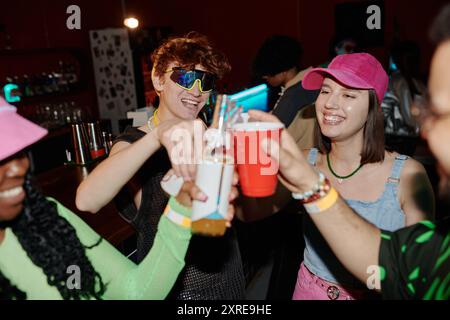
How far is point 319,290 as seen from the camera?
66.4 inches

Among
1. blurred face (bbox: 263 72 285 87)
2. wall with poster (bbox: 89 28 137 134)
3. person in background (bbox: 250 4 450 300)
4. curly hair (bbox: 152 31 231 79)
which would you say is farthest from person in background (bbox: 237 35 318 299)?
wall with poster (bbox: 89 28 137 134)

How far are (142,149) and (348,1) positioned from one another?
731cm

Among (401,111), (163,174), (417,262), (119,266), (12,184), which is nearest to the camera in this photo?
(12,184)

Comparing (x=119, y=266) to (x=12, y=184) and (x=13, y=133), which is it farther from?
(x=13, y=133)

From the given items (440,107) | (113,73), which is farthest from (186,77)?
(113,73)

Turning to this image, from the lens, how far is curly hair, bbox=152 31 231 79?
180 cm

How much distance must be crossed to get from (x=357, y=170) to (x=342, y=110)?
0.29 meters

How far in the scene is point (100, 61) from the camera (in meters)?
7.41

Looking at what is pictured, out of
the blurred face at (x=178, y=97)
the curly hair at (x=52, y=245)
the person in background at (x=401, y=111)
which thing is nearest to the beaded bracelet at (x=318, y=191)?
the curly hair at (x=52, y=245)

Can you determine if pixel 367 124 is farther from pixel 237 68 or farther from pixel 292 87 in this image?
pixel 237 68

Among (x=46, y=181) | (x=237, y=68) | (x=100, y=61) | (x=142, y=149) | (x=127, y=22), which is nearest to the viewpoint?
(x=142, y=149)

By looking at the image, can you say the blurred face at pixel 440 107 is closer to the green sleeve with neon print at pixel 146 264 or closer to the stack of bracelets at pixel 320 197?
the stack of bracelets at pixel 320 197

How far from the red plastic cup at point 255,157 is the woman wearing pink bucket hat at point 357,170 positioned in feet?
2.09

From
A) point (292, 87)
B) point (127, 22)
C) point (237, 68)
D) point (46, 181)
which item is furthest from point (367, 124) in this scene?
point (237, 68)
